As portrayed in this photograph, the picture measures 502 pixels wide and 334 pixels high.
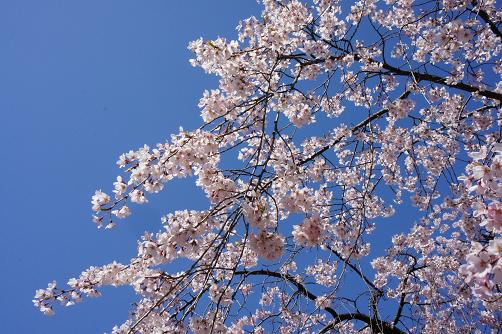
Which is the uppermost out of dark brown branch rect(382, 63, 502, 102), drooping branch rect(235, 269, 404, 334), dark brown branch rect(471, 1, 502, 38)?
dark brown branch rect(471, 1, 502, 38)

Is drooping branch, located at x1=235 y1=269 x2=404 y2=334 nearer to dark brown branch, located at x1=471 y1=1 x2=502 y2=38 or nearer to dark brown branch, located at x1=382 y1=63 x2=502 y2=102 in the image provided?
dark brown branch, located at x1=382 y1=63 x2=502 y2=102

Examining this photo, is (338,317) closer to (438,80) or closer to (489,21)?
(438,80)

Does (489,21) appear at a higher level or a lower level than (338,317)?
higher

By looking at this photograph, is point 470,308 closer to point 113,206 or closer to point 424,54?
point 424,54

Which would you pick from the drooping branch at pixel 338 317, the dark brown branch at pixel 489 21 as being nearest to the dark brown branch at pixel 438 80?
the dark brown branch at pixel 489 21

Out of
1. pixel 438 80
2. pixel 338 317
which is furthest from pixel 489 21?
pixel 338 317

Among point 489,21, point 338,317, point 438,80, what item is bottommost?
point 338,317

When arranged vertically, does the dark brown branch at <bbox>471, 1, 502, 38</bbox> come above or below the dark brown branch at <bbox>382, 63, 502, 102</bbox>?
above

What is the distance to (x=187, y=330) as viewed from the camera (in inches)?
120

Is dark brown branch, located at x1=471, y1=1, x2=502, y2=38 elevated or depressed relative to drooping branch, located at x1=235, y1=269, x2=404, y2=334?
elevated

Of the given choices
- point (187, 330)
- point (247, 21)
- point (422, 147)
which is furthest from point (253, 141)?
point (422, 147)

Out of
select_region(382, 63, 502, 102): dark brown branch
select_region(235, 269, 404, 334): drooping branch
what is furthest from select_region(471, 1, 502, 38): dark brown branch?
select_region(235, 269, 404, 334): drooping branch

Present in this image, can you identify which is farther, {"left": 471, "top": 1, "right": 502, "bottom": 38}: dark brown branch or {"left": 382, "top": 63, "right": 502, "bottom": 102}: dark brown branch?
{"left": 471, "top": 1, "right": 502, "bottom": 38}: dark brown branch

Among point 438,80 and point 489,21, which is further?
point 489,21
